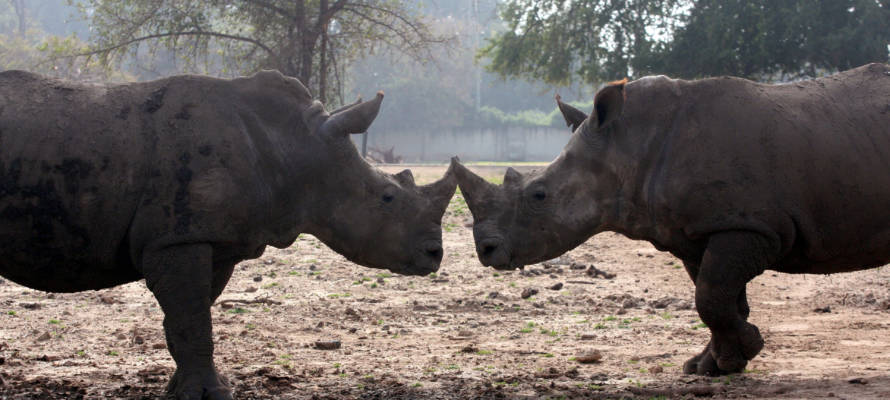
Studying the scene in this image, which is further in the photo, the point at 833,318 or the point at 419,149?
the point at 419,149

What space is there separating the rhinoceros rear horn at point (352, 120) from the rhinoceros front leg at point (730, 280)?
82.3 inches

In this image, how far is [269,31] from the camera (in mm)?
19328

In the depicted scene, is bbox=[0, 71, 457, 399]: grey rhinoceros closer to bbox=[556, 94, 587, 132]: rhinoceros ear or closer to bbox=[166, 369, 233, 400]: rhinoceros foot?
bbox=[166, 369, 233, 400]: rhinoceros foot

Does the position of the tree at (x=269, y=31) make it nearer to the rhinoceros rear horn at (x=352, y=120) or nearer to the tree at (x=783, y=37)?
the tree at (x=783, y=37)

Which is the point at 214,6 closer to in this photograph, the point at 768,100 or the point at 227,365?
the point at 227,365

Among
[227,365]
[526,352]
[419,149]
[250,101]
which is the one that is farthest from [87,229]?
[419,149]

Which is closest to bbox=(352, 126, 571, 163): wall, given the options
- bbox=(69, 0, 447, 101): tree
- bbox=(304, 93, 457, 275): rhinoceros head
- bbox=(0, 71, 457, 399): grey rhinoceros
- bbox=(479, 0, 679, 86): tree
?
bbox=(479, 0, 679, 86): tree

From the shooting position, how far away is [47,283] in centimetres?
534

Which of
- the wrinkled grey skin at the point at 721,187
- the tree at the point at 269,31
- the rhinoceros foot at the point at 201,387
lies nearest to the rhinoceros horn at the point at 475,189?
the wrinkled grey skin at the point at 721,187

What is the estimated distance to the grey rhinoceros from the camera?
5141mm

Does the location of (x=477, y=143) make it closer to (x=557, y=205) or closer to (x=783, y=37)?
(x=783, y=37)

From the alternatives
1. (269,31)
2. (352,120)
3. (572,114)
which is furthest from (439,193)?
(269,31)

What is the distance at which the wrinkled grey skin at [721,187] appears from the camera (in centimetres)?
557

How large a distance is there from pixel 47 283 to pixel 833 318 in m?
5.93
